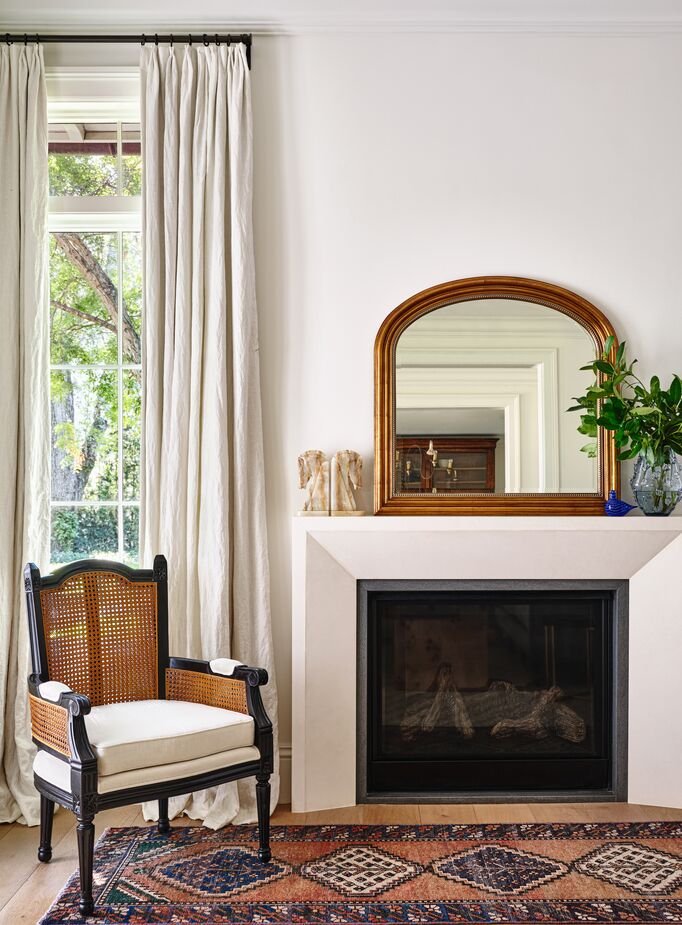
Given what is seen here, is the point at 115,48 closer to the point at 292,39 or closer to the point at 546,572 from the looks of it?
the point at 292,39

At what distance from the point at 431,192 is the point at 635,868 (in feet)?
8.34

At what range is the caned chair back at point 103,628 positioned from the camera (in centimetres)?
267

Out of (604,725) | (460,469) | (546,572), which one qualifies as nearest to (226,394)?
(460,469)

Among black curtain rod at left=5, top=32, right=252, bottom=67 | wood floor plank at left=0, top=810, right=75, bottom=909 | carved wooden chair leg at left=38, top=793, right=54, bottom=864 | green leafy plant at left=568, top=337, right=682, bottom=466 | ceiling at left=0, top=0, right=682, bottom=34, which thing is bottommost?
wood floor plank at left=0, top=810, right=75, bottom=909

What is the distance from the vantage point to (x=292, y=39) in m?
3.16

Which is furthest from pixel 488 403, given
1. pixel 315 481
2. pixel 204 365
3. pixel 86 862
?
pixel 86 862

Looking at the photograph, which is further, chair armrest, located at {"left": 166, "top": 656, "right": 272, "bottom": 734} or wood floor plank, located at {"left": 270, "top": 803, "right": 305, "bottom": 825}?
wood floor plank, located at {"left": 270, "top": 803, "right": 305, "bottom": 825}

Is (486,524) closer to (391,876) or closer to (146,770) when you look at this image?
(391,876)

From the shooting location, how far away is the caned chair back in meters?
2.67

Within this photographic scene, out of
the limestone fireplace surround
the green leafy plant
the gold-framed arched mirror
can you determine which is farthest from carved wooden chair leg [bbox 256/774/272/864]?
the green leafy plant

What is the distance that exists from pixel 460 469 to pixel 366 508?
407 millimetres

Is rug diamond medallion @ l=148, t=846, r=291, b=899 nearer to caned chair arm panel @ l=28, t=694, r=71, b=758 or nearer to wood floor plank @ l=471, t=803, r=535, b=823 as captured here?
caned chair arm panel @ l=28, t=694, r=71, b=758

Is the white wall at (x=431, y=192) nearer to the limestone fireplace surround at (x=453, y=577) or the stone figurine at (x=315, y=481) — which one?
the stone figurine at (x=315, y=481)

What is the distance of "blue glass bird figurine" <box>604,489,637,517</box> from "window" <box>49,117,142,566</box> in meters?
1.90
